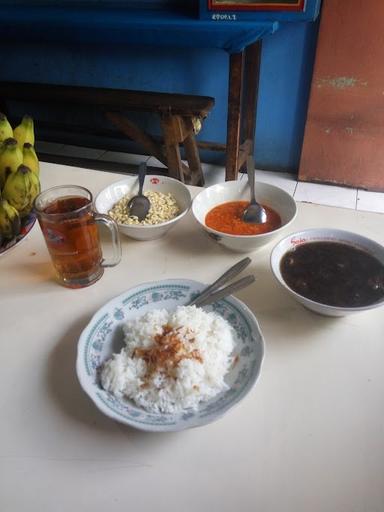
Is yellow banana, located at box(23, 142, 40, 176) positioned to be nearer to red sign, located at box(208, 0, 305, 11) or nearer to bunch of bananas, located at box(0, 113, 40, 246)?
bunch of bananas, located at box(0, 113, 40, 246)

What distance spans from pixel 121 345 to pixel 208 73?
7.13 feet

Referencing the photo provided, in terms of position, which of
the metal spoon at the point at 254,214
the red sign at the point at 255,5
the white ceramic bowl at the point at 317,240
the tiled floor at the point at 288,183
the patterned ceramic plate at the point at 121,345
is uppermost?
the red sign at the point at 255,5

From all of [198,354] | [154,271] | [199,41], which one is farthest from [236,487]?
[199,41]

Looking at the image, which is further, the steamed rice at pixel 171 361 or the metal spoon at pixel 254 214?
the metal spoon at pixel 254 214

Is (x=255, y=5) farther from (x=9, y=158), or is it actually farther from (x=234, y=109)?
(x=9, y=158)

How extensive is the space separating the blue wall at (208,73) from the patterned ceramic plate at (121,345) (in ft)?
6.45

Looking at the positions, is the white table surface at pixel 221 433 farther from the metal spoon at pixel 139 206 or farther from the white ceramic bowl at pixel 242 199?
the metal spoon at pixel 139 206

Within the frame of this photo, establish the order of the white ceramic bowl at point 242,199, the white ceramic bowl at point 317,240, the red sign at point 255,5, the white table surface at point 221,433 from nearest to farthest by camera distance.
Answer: the white table surface at point 221,433 < the white ceramic bowl at point 317,240 < the white ceramic bowl at point 242,199 < the red sign at point 255,5

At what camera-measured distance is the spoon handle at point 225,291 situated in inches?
30.3

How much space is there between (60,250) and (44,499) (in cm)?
43

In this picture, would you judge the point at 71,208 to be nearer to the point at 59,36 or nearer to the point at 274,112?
the point at 59,36

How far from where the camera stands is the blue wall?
2.31 m

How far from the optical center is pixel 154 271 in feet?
2.96

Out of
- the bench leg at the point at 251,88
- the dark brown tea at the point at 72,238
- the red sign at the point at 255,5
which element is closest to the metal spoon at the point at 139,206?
the dark brown tea at the point at 72,238
